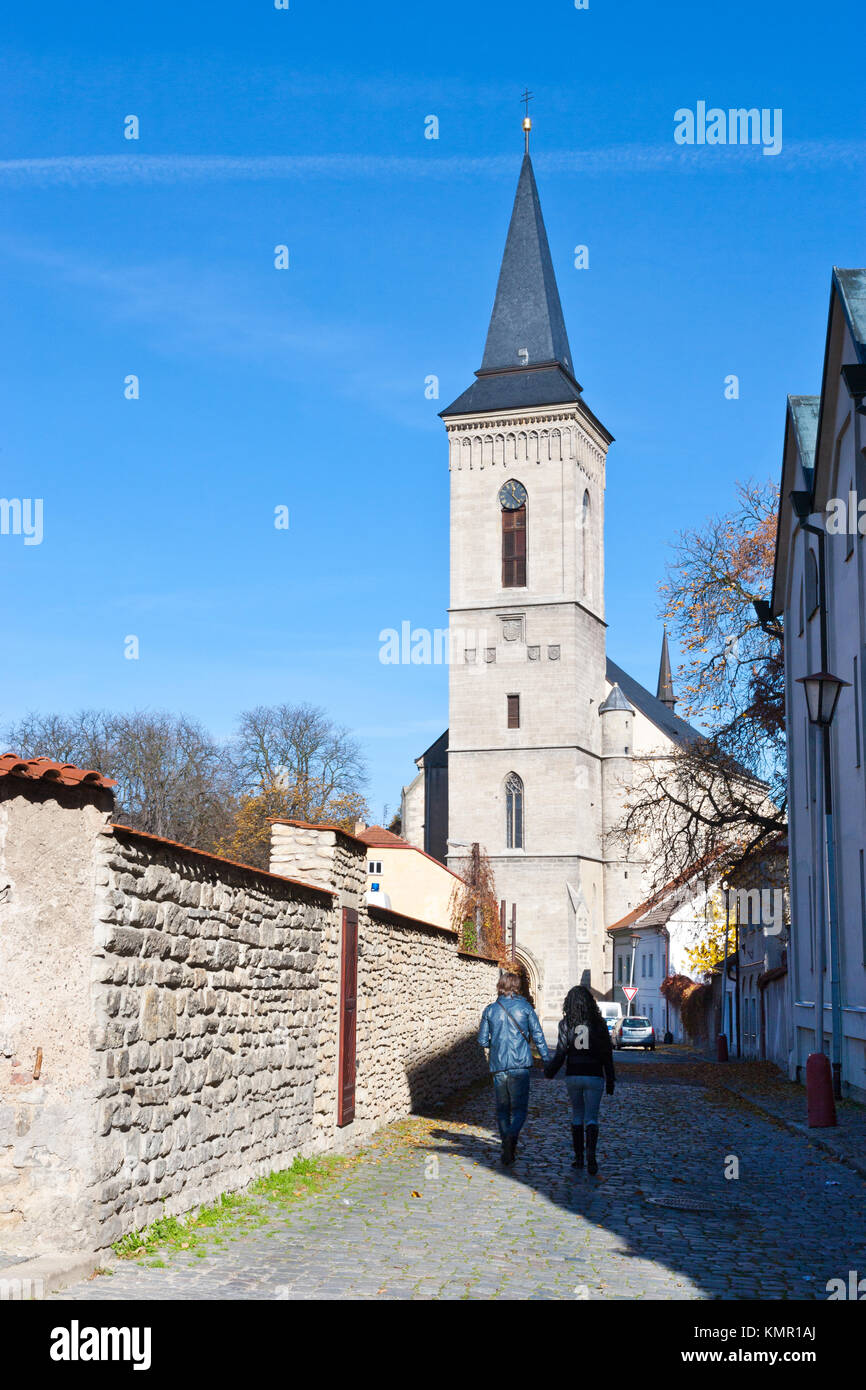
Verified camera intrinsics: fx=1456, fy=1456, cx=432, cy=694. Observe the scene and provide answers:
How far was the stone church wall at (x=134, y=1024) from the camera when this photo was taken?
676 centimetres

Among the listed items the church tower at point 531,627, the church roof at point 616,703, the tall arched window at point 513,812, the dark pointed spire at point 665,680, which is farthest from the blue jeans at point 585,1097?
the dark pointed spire at point 665,680

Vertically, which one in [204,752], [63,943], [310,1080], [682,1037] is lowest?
[682,1037]

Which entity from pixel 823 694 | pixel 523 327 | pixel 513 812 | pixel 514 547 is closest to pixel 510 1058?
pixel 823 694

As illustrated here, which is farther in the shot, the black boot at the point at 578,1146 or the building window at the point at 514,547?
the building window at the point at 514,547

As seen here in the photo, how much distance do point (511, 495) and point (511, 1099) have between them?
169 ft

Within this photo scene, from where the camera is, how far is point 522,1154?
1258 centimetres

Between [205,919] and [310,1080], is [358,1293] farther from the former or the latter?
[310,1080]

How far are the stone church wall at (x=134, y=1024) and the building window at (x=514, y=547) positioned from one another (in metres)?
50.4

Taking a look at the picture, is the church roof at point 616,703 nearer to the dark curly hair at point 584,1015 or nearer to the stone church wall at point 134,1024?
the dark curly hair at point 584,1015

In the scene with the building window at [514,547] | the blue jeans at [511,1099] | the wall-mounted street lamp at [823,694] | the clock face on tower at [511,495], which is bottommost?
the blue jeans at [511,1099]

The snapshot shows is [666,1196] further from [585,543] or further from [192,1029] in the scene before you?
[585,543]

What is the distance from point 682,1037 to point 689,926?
407 cm

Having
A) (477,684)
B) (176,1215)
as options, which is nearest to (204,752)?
(477,684)

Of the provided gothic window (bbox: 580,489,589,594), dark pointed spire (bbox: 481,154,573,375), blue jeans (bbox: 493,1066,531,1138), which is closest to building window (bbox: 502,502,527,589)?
gothic window (bbox: 580,489,589,594)
